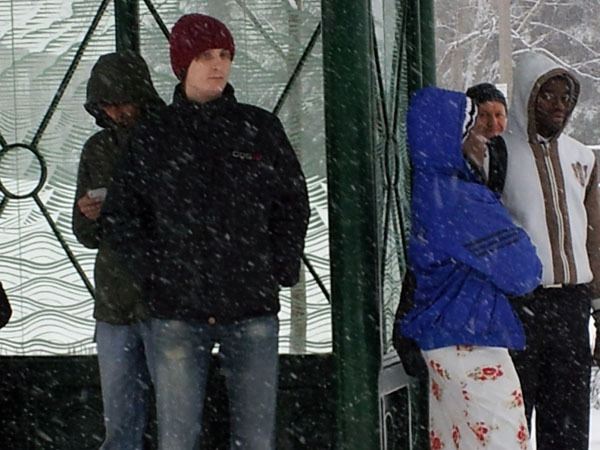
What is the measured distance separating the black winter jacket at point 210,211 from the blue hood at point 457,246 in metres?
0.44

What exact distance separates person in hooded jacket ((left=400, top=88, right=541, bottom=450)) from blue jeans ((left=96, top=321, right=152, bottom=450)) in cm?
98

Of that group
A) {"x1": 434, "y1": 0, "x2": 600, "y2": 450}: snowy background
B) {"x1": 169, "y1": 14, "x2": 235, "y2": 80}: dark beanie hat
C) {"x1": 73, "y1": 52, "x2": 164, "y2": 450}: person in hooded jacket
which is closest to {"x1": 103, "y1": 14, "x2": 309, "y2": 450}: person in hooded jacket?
{"x1": 169, "y1": 14, "x2": 235, "y2": 80}: dark beanie hat

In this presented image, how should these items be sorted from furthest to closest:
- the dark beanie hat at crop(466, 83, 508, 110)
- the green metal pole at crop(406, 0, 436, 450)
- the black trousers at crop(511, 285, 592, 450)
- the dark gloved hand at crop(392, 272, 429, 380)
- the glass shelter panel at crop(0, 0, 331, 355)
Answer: the green metal pole at crop(406, 0, 436, 450)
the glass shelter panel at crop(0, 0, 331, 355)
the dark beanie hat at crop(466, 83, 508, 110)
the black trousers at crop(511, 285, 592, 450)
the dark gloved hand at crop(392, 272, 429, 380)

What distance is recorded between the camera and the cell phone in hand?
538cm

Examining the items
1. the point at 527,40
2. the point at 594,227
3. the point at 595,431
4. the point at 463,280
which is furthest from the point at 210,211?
the point at 527,40

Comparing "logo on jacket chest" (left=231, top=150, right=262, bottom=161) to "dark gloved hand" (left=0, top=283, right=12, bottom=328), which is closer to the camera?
"logo on jacket chest" (left=231, top=150, right=262, bottom=161)

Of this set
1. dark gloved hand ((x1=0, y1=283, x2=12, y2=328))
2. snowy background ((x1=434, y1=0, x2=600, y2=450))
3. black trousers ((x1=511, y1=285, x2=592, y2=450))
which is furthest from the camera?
snowy background ((x1=434, y1=0, x2=600, y2=450))

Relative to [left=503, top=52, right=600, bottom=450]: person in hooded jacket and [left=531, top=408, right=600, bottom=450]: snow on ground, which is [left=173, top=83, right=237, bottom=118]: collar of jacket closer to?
[left=503, top=52, right=600, bottom=450]: person in hooded jacket

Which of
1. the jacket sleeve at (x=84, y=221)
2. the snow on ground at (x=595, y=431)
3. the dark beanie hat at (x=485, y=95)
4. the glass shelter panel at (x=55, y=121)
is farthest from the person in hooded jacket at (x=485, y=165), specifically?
the snow on ground at (x=595, y=431)

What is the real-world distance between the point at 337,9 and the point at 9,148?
158 cm

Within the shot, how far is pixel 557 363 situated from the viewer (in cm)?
554

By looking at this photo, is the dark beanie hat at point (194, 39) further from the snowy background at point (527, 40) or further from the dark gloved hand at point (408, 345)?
the snowy background at point (527, 40)

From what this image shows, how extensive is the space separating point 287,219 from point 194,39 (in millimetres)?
670

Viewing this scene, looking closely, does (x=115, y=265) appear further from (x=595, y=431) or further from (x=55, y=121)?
(x=595, y=431)
